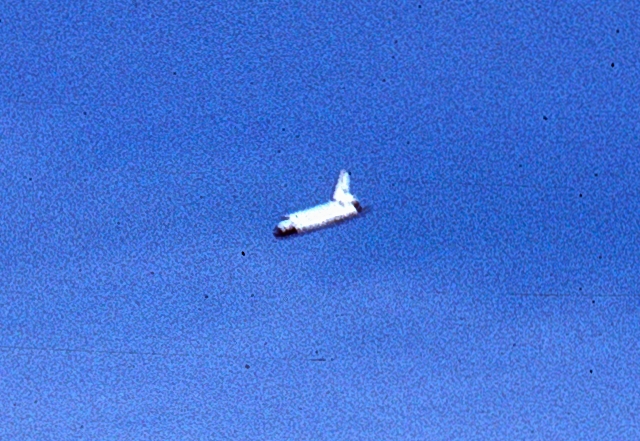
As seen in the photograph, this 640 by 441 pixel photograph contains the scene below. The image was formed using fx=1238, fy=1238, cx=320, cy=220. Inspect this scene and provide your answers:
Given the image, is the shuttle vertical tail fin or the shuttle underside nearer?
the shuttle underside

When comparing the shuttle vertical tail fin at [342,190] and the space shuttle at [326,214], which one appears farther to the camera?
the shuttle vertical tail fin at [342,190]

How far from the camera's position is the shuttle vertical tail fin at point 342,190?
130875 mm

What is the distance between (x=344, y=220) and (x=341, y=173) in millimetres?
5853

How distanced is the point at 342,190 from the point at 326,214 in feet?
13.3

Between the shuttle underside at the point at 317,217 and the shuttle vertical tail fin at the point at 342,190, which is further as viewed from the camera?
the shuttle vertical tail fin at the point at 342,190

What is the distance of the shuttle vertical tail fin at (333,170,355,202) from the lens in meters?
131

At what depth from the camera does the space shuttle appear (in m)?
127

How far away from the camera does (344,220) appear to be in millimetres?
129250

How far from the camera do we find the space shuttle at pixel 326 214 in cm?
12656

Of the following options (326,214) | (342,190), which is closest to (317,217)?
(326,214)

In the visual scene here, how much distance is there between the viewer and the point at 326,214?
12888 centimetres

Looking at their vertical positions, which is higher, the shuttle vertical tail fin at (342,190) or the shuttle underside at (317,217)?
the shuttle vertical tail fin at (342,190)

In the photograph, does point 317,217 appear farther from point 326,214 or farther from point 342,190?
point 342,190

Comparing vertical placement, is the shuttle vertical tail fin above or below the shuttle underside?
above
